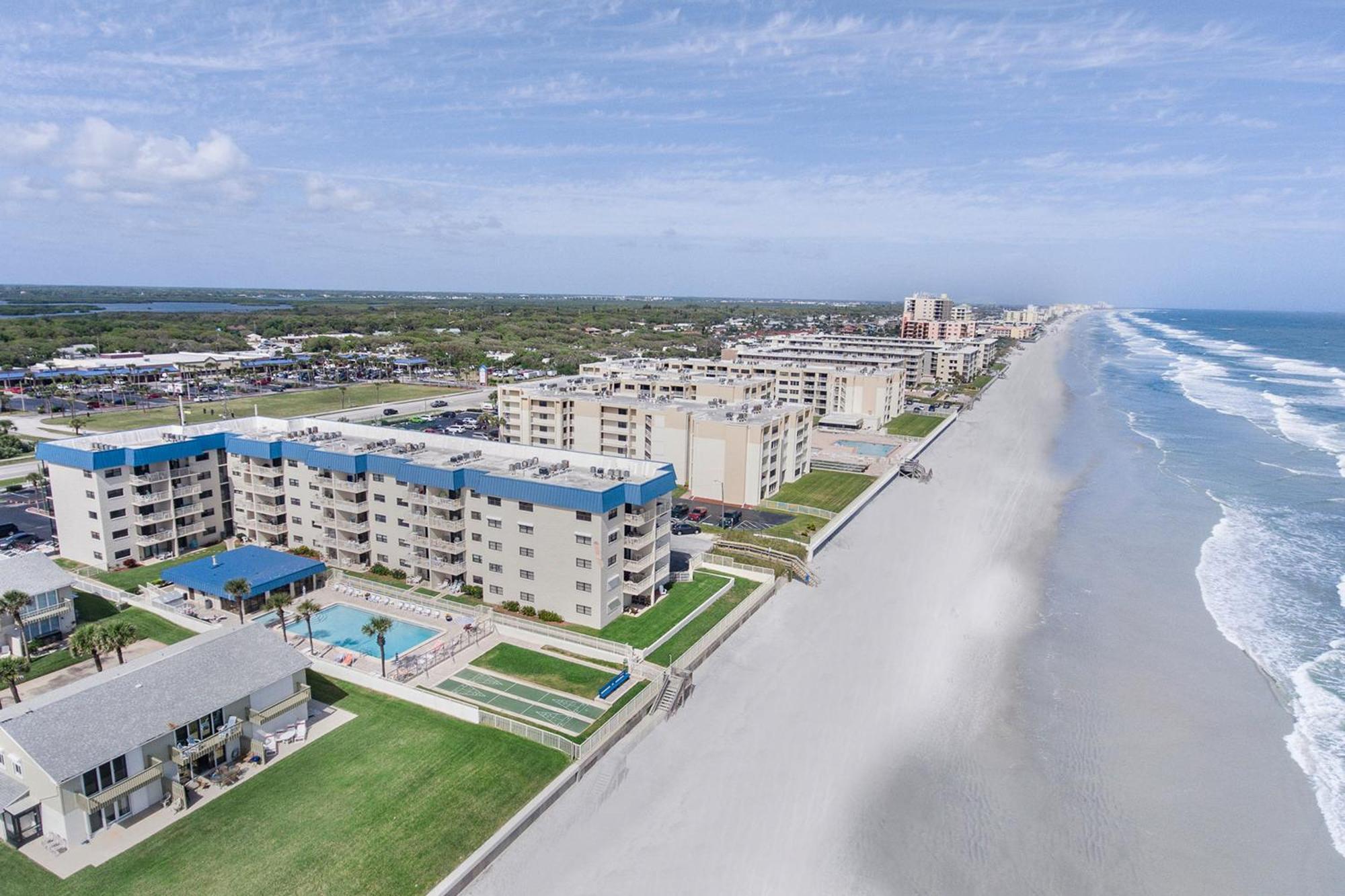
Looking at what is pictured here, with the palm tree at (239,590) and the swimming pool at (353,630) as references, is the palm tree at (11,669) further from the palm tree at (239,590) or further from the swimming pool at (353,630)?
the swimming pool at (353,630)

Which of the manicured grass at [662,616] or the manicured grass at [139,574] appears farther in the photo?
the manicured grass at [139,574]

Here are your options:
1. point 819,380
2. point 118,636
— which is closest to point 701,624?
point 118,636

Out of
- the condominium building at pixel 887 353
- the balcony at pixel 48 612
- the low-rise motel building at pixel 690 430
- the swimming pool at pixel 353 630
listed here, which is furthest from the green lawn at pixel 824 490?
the condominium building at pixel 887 353

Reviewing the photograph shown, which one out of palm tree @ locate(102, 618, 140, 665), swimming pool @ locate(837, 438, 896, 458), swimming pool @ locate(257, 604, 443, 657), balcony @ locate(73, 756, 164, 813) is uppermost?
palm tree @ locate(102, 618, 140, 665)

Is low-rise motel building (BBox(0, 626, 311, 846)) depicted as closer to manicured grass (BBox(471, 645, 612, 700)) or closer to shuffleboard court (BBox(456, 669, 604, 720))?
shuffleboard court (BBox(456, 669, 604, 720))

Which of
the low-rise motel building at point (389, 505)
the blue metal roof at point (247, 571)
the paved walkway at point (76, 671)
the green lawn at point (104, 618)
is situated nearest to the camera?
the paved walkway at point (76, 671)

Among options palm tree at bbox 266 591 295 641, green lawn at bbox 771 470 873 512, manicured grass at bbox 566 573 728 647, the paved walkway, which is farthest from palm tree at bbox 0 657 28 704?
green lawn at bbox 771 470 873 512

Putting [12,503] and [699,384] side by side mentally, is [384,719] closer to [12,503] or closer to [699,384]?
[12,503]
